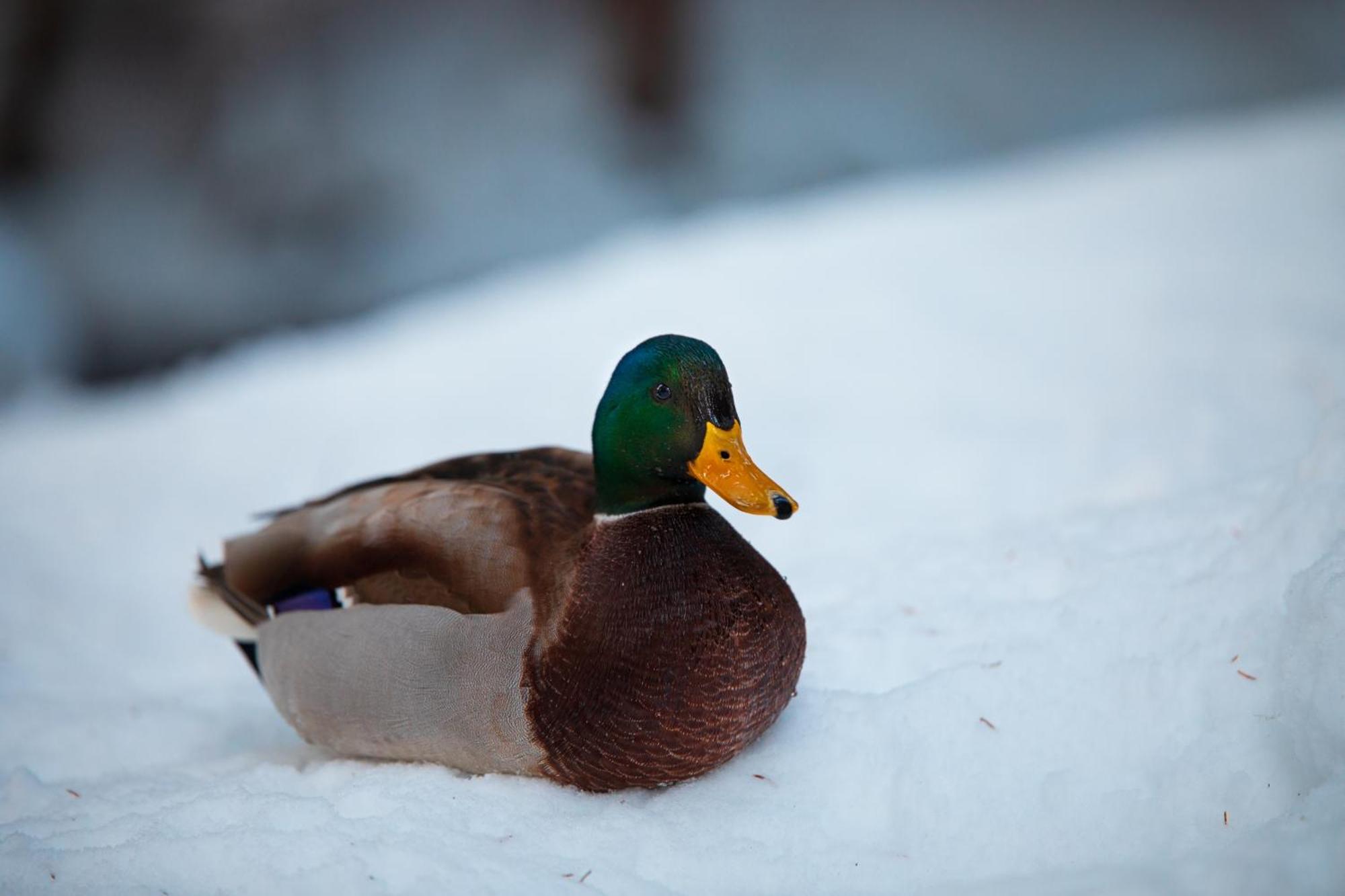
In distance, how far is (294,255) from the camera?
800 cm

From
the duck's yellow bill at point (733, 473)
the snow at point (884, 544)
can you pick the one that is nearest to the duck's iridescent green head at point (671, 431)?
the duck's yellow bill at point (733, 473)

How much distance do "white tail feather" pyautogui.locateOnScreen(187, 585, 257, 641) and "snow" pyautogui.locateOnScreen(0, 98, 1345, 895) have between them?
289 millimetres

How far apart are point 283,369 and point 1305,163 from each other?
5404mm

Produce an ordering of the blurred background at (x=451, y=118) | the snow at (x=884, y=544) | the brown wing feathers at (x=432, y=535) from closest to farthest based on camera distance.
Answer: the snow at (x=884, y=544)
the brown wing feathers at (x=432, y=535)
the blurred background at (x=451, y=118)

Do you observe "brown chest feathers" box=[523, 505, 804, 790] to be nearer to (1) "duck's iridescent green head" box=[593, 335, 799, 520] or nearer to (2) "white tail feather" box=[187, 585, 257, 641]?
(1) "duck's iridescent green head" box=[593, 335, 799, 520]

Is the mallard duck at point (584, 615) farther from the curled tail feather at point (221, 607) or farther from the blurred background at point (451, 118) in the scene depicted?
the blurred background at point (451, 118)

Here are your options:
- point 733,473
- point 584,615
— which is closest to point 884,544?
point 733,473

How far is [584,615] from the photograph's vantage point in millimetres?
2211

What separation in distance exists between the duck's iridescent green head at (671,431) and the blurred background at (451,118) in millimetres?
6079

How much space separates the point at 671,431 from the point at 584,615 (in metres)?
0.39

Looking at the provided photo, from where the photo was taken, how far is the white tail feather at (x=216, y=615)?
286 cm

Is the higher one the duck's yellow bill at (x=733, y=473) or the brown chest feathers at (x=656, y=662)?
the duck's yellow bill at (x=733, y=473)

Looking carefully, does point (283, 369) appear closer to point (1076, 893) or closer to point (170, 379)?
point (170, 379)

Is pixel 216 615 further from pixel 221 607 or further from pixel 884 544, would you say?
pixel 884 544
